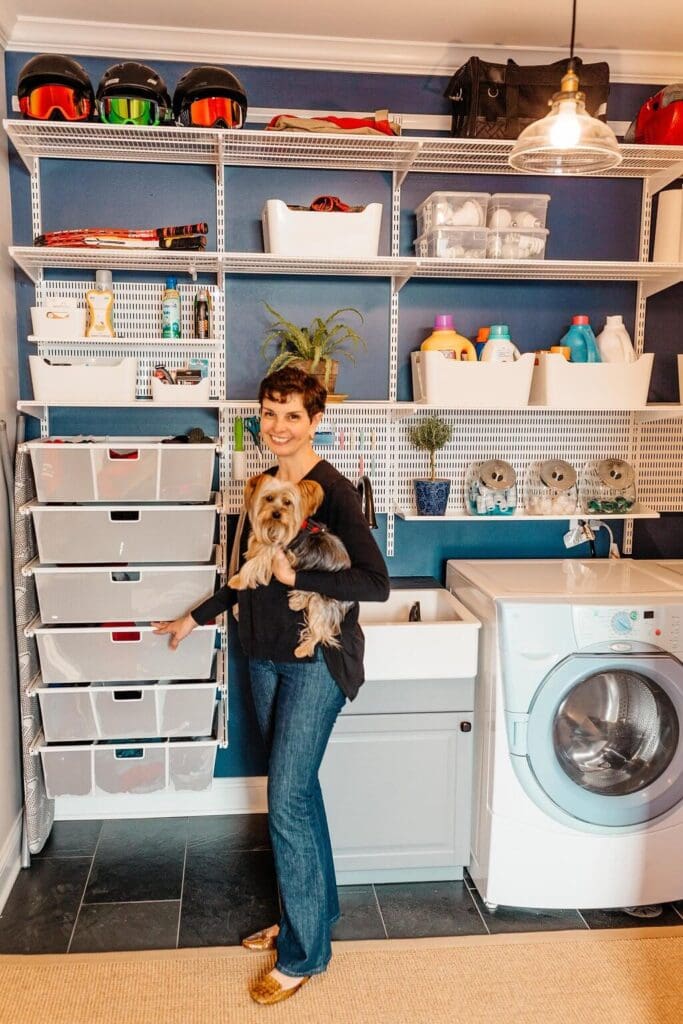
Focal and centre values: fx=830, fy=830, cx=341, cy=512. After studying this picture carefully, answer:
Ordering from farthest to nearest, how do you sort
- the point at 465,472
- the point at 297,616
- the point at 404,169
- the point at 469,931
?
the point at 465,472, the point at 404,169, the point at 469,931, the point at 297,616

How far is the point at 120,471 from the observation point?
2.47 m

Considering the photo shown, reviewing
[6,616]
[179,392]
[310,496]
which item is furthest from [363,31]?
[6,616]

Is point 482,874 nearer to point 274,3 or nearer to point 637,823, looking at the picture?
point 637,823

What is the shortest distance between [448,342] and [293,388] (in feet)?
3.02

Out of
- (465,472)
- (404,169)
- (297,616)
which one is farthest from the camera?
(465,472)

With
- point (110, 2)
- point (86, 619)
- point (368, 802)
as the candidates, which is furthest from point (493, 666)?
point (110, 2)

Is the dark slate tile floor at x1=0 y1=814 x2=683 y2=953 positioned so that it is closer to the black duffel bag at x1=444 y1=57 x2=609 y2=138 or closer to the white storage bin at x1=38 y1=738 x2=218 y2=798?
the white storage bin at x1=38 y1=738 x2=218 y2=798

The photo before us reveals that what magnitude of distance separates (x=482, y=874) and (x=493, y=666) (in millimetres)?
655

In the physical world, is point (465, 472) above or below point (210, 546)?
above

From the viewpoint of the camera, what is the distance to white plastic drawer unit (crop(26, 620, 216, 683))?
2.54 meters

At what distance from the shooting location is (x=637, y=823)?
96.4 inches

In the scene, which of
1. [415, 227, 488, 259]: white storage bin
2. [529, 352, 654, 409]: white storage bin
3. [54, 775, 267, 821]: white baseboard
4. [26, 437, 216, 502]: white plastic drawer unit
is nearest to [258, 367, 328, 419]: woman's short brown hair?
[26, 437, 216, 502]: white plastic drawer unit

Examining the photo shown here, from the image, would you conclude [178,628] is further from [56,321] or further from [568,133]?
[568,133]

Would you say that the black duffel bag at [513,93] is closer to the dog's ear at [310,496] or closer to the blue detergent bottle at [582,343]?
the blue detergent bottle at [582,343]
